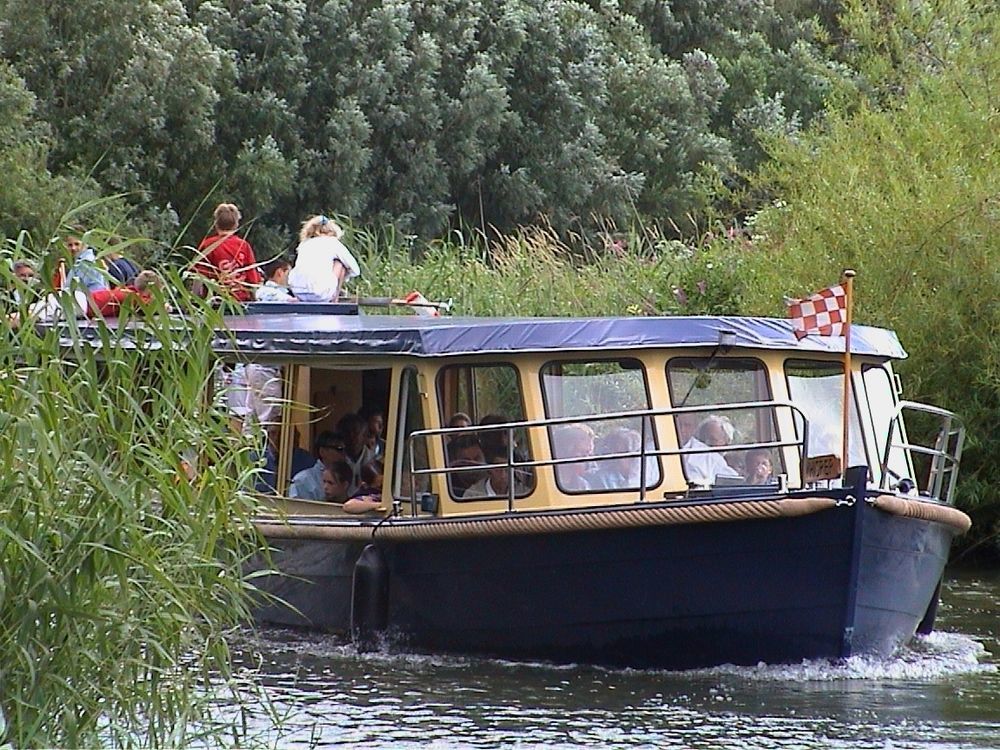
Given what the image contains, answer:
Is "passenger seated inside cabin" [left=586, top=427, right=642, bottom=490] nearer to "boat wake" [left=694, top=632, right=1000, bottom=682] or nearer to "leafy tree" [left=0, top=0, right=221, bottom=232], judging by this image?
"boat wake" [left=694, top=632, right=1000, bottom=682]

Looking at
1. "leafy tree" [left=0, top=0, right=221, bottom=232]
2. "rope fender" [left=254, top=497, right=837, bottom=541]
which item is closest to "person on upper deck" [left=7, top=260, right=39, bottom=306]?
"rope fender" [left=254, top=497, right=837, bottom=541]

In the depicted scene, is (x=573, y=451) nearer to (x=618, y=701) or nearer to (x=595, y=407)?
(x=595, y=407)

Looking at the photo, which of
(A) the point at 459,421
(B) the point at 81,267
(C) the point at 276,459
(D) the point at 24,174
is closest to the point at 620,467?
(A) the point at 459,421

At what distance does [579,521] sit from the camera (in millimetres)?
11328

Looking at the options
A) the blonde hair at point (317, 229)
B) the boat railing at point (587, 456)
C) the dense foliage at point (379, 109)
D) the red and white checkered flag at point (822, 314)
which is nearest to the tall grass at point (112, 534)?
the boat railing at point (587, 456)

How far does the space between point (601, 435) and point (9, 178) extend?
1497 centimetres

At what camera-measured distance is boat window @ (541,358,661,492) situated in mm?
12000

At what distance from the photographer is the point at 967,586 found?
16031mm

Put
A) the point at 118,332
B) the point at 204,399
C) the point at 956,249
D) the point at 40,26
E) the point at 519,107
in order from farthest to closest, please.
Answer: the point at 519,107 < the point at 40,26 < the point at 956,249 < the point at 204,399 < the point at 118,332

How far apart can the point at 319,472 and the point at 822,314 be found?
357 cm

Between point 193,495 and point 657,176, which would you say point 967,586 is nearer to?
point 193,495

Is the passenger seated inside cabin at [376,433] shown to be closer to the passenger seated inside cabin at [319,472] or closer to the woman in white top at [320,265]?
the passenger seated inside cabin at [319,472]

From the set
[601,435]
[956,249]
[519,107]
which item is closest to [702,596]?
[601,435]

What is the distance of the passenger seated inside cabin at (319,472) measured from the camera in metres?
13.2
